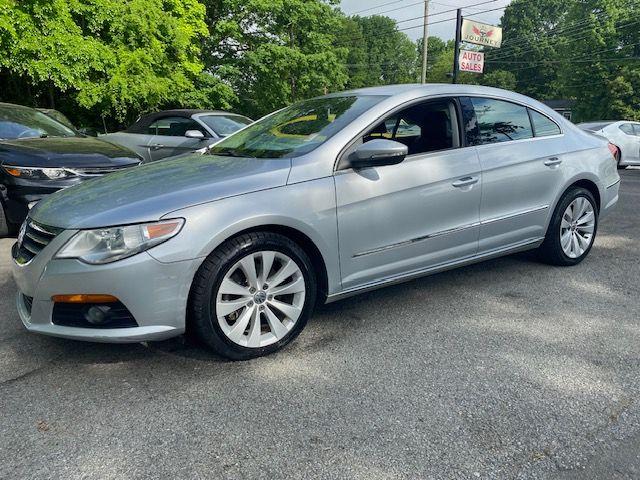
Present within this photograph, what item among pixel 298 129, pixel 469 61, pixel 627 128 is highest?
pixel 469 61

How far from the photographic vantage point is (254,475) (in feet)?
6.62

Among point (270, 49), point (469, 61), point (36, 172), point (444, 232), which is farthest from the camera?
point (270, 49)

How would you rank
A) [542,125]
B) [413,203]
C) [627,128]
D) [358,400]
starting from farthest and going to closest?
[627,128]
[542,125]
[413,203]
[358,400]

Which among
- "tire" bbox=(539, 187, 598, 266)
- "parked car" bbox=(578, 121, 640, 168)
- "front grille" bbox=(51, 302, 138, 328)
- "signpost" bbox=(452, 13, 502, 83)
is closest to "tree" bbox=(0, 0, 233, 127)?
"front grille" bbox=(51, 302, 138, 328)

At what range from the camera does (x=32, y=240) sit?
9.66 ft

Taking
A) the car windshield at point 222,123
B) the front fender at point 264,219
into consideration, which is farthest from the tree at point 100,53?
the front fender at point 264,219

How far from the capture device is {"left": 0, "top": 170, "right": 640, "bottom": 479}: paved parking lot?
2.09 m

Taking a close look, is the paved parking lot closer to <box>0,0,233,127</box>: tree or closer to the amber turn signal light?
the amber turn signal light

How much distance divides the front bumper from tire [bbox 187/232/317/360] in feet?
0.34

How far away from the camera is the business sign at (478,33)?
880 inches

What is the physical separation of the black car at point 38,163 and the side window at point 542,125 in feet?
14.1

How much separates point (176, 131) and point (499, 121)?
5.70 meters

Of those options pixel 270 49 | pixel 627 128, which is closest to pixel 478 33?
pixel 270 49

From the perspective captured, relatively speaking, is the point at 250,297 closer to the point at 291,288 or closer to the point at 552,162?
the point at 291,288
